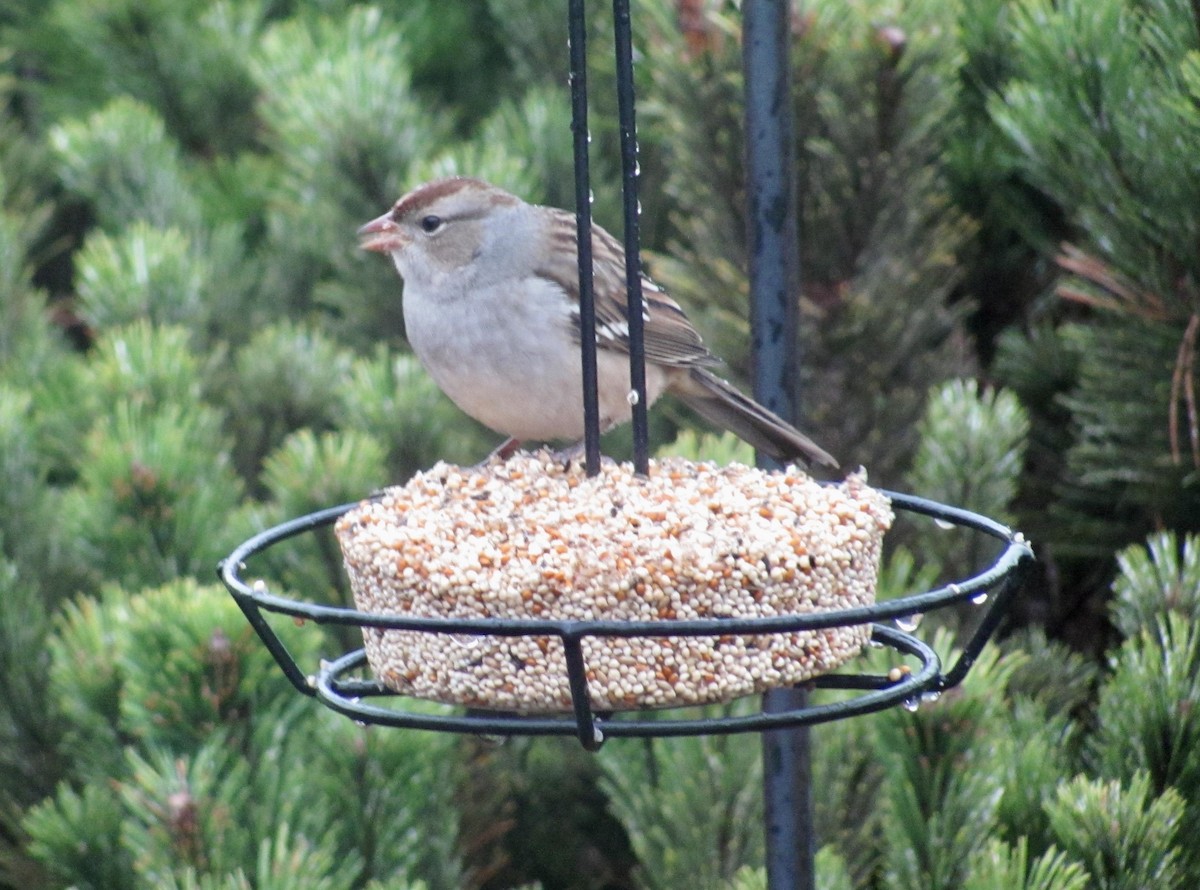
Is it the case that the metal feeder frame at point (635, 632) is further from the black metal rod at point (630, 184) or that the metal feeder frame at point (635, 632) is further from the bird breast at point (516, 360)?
the bird breast at point (516, 360)

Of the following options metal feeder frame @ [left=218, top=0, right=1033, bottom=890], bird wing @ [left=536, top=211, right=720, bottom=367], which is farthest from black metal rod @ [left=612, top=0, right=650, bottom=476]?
bird wing @ [left=536, top=211, right=720, bottom=367]

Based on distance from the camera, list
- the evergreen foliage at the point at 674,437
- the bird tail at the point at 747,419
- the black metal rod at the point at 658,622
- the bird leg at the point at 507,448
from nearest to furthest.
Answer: the black metal rod at the point at 658,622 → the evergreen foliage at the point at 674,437 → the bird tail at the point at 747,419 → the bird leg at the point at 507,448

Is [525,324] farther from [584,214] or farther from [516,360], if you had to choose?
[584,214]

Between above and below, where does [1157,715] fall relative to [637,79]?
below

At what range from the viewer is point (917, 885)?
78.7 inches

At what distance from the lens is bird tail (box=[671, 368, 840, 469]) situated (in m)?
2.20

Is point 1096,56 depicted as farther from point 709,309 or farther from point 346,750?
point 346,750

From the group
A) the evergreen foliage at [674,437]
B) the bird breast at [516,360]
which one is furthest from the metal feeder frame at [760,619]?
the bird breast at [516,360]

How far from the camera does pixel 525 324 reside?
2.40 m

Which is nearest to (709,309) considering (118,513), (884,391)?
(884,391)

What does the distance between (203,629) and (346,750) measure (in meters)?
0.26

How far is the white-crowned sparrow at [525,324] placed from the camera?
2336 mm

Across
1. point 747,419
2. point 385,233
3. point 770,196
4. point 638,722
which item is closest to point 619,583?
point 638,722

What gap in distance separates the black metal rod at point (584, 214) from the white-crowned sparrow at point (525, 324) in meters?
0.33
